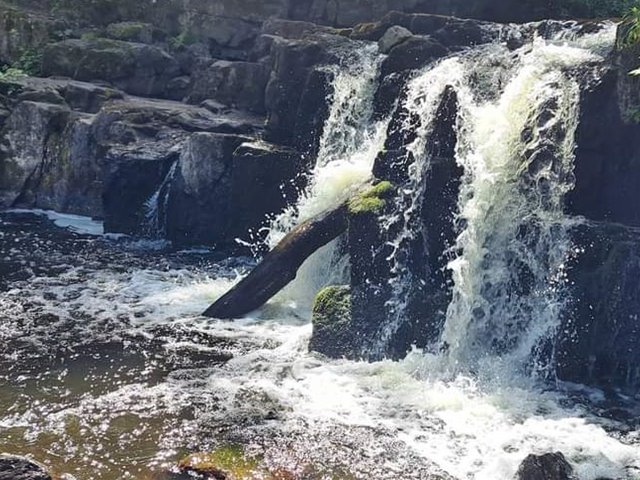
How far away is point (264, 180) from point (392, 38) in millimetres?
4827

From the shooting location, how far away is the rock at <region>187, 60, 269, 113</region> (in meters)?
21.6

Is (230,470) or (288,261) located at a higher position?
(288,261)

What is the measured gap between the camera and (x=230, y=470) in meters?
7.88

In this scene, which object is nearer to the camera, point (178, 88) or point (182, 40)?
point (178, 88)

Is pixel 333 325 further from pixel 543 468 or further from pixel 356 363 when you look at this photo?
pixel 543 468

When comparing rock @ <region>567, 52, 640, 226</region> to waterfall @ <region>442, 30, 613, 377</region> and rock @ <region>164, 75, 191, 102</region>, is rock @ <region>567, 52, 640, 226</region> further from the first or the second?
rock @ <region>164, 75, 191, 102</region>

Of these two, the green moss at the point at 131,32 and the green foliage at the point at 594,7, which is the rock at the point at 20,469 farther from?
the green moss at the point at 131,32

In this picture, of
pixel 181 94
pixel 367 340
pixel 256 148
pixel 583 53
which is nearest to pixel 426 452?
pixel 367 340

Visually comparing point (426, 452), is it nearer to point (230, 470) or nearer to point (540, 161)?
Answer: point (230, 470)

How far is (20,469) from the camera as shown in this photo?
7.15 m

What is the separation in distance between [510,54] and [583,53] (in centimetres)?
203

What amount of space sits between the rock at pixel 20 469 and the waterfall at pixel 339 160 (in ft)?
23.0

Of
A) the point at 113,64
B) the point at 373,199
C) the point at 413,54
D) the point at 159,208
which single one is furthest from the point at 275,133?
the point at 113,64

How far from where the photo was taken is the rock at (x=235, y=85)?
2156 cm
